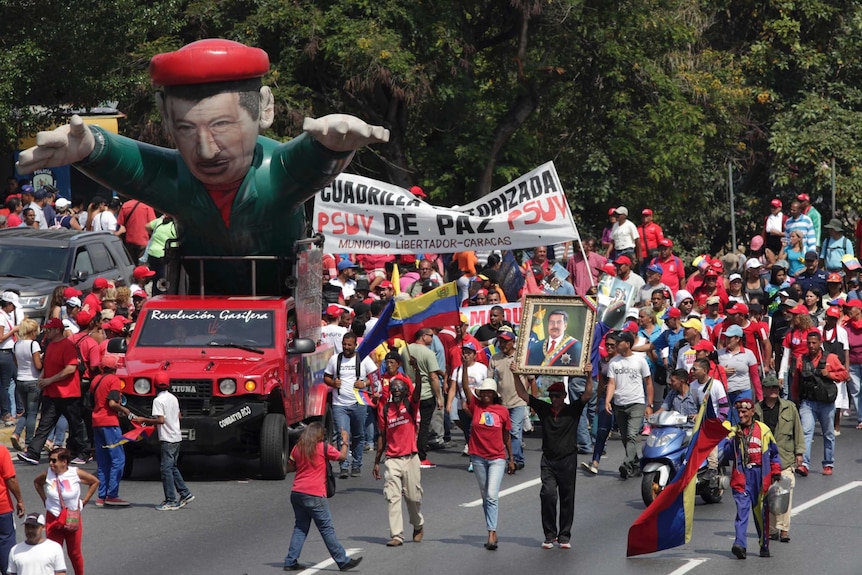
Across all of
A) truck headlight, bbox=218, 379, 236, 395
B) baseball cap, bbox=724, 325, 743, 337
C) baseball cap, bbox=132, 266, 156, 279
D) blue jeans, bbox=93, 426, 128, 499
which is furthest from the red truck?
baseball cap, bbox=724, 325, 743, 337

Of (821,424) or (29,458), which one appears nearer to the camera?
(29,458)

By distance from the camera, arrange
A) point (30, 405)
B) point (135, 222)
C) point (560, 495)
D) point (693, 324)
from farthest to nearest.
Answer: point (135, 222) < point (693, 324) < point (30, 405) < point (560, 495)

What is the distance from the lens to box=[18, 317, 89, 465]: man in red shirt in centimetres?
1972

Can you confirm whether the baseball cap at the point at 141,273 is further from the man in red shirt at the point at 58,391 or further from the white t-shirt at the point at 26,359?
the man in red shirt at the point at 58,391

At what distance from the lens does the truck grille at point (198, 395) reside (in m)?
18.5

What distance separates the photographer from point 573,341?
17688mm

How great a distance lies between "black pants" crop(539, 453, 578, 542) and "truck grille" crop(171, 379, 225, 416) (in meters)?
4.17

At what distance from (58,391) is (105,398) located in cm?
195

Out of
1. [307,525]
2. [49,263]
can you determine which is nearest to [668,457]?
[307,525]

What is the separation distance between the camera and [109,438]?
706 inches

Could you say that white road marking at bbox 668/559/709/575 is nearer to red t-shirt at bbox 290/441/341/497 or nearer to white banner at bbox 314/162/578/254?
red t-shirt at bbox 290/441/341/497

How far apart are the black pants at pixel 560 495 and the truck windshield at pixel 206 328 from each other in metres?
4.33

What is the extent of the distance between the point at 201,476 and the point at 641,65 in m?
16.3

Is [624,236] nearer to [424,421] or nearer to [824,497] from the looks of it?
[424,421]
